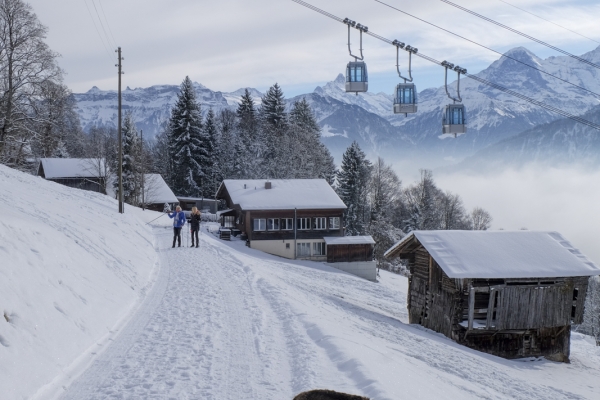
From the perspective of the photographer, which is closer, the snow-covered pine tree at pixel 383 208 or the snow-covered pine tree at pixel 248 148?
the snow-covered pine tree at pixel 383 208

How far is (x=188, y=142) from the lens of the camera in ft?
222

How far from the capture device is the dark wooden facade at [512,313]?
1903 centimetres

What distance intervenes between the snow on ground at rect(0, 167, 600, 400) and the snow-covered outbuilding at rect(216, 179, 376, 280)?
2578 centimetres

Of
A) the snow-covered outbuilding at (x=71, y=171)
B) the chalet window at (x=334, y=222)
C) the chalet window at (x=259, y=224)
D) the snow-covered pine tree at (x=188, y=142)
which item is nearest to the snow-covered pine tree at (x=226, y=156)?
the snow-covered pine tree at (x=188, y=142)

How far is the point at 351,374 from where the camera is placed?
7.71 meters

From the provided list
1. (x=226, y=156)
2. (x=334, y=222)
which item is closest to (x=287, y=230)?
(x=334, y=222)

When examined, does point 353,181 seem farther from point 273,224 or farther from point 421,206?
point 273,224

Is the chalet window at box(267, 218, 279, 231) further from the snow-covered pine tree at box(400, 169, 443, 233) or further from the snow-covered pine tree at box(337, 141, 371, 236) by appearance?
the snow-covered pine tree at box(400, 169, 443, 233)

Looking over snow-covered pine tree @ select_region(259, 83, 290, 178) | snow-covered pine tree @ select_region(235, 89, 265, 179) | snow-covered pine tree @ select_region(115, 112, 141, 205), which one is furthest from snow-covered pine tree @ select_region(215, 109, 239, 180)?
snow-covered pine tree @ select_region(115, 112, 141, 205)

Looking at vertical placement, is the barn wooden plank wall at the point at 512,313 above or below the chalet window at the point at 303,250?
above

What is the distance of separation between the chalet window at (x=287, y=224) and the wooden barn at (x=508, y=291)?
23068 mm

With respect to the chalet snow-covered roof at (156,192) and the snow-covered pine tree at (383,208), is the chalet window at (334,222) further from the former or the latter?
the chalet snow-covered roof at (156,192)

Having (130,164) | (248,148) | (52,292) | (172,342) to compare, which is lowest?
(172,342)

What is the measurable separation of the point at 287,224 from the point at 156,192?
2444 centimetres
